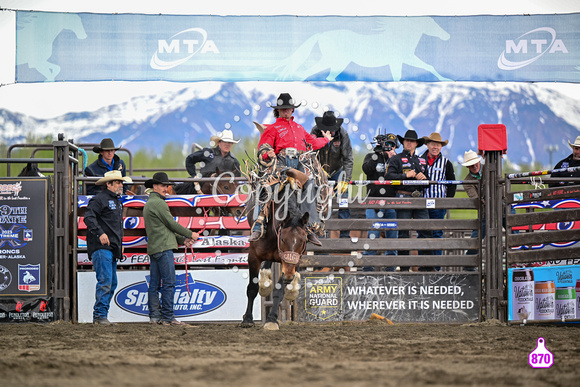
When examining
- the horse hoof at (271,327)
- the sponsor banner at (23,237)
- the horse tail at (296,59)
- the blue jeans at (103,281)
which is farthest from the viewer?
the horse tail at (296,59)

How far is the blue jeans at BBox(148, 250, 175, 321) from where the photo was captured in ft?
32.9

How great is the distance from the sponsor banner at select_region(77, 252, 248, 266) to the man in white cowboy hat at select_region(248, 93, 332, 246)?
5.40 feet

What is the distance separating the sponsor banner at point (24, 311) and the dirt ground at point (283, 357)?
6.19ft

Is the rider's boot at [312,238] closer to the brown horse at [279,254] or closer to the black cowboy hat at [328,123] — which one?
the brown horse at [279,254]

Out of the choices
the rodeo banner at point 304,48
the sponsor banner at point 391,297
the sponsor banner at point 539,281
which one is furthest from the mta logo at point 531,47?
the sponsor banner at point 391,297

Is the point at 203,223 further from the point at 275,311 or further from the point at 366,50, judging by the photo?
the point at 366,50

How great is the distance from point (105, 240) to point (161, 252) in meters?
0.76

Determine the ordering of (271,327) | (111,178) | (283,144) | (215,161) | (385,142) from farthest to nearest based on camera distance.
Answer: (385,142), (215,161), (111,178), (283,144), (271,327)

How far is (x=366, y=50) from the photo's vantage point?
46.5 feet

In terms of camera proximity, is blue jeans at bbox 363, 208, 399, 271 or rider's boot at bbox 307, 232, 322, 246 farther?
blue jeans at bbox 363, 208, 399, 271

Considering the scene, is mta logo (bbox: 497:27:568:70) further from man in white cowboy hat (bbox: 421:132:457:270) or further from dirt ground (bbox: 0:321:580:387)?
dirt ground (bbox: 0:321:580:387)

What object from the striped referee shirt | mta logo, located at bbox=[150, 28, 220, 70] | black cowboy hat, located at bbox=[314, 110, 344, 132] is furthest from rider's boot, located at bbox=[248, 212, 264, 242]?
mta logo, located at bbox=[150, 28, 220, 70]

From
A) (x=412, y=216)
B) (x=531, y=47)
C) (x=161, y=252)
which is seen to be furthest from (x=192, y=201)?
(x=531, y=47)

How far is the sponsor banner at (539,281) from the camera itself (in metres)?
9.64
